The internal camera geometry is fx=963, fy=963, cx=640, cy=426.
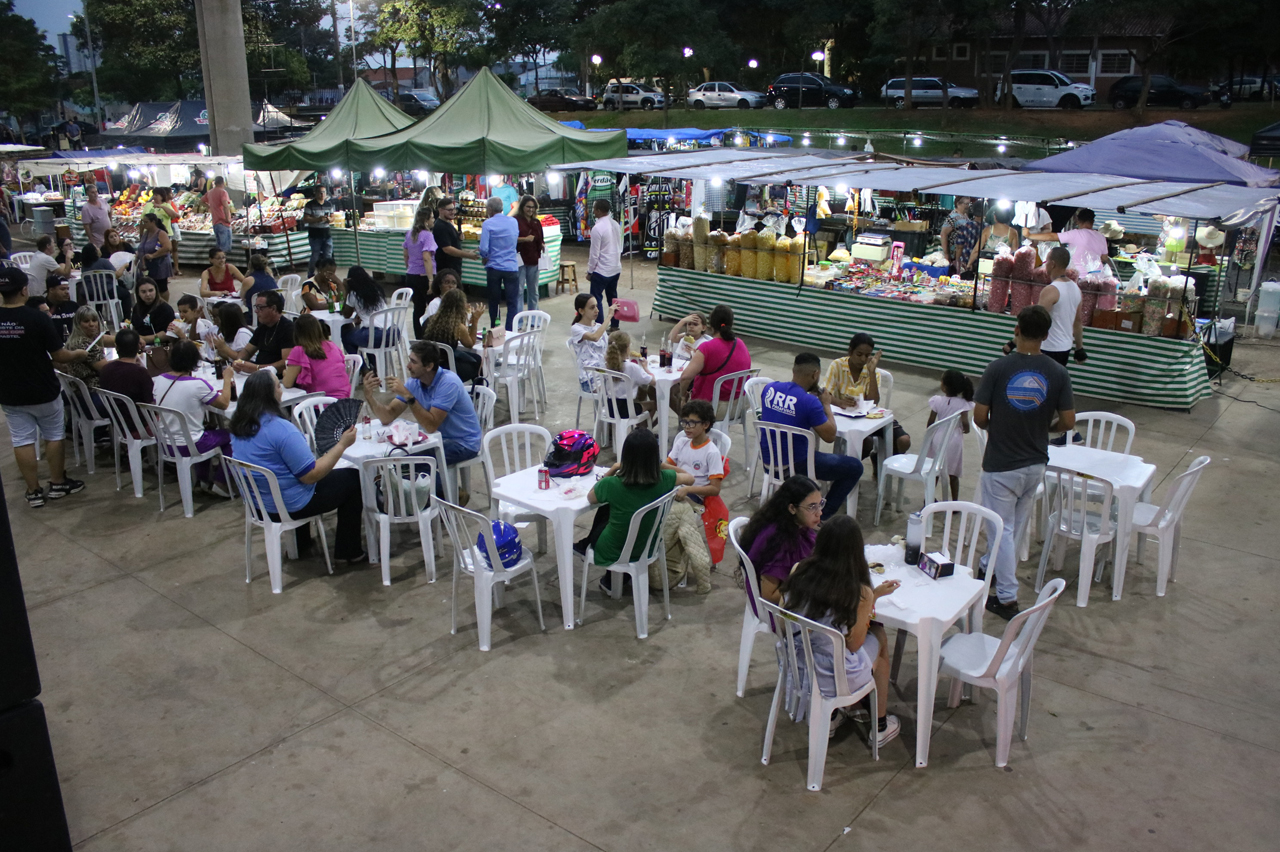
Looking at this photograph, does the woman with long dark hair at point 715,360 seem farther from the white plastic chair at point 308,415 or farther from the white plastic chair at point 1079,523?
the white plastic chair at point 308,415

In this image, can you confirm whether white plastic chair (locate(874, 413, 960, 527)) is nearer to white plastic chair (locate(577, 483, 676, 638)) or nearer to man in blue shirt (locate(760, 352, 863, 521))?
man in blue shirt (locate(760, 352, 863, 521))

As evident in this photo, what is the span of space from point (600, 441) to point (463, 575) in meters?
2.16

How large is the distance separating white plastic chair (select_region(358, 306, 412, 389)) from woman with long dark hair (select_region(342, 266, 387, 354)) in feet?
0.10

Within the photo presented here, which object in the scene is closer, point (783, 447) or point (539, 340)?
point (783, 447)

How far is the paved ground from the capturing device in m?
3.70

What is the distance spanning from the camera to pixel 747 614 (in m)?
4.45

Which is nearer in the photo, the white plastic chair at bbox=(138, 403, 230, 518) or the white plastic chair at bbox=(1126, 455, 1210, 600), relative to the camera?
the white plastic chair at bbox=(1126, 455, 1210, 600)

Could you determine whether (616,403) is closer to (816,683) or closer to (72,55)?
(816,683)

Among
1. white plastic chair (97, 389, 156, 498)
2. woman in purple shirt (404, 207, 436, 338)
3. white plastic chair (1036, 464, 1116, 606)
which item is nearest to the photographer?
white plastic chair (1036, 464, 1116, 606)

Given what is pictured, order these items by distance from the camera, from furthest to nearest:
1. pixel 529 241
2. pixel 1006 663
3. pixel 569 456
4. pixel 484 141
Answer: pixel 484 141, pixel 529 241, pixel 569 456, pixel 1006 663

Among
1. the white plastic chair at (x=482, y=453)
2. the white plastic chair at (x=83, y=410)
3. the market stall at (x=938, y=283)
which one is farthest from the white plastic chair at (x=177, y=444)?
the market stall at (x=938, y=283)

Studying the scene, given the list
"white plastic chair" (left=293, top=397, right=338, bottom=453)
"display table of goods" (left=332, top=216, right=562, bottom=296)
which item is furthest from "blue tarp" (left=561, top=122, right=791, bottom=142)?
"white plastic chair" (left=293, top=397, right=338, bottom=453)

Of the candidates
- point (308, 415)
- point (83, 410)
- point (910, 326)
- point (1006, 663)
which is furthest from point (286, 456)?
point (910, 326)

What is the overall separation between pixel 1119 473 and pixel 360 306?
665 centimetres
